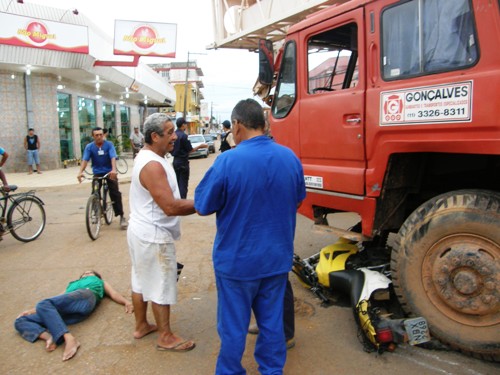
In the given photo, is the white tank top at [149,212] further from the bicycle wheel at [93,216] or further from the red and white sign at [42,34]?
the red and white sign at [42,34]

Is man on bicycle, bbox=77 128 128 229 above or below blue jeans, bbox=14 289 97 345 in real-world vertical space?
above

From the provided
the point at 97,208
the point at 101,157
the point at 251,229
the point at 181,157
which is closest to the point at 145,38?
the point at 181,157

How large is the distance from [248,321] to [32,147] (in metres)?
15.3

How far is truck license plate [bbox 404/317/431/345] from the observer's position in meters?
3.04

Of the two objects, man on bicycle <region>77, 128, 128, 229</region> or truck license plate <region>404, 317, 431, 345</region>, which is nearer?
truck license plate <region>404, 317, 431, 345</region>

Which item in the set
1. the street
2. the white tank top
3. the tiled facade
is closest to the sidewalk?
the tiled facade

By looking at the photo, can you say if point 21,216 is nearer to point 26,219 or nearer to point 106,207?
point 26,219

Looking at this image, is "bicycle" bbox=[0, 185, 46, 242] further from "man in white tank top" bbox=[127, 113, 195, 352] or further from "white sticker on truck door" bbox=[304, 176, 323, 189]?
"white sticker on truck door" bbox=[304, 176, 323, 189]

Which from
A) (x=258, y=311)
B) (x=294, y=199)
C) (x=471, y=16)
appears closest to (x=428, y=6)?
(x=471, y=16)

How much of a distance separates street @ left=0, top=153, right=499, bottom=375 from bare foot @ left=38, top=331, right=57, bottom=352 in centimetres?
5

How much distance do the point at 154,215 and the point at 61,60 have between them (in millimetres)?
14573

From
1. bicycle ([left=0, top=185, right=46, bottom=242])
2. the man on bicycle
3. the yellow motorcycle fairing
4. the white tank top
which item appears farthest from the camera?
the man on bicycle

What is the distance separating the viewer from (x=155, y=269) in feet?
10.5

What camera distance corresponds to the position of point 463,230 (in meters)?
2.95
